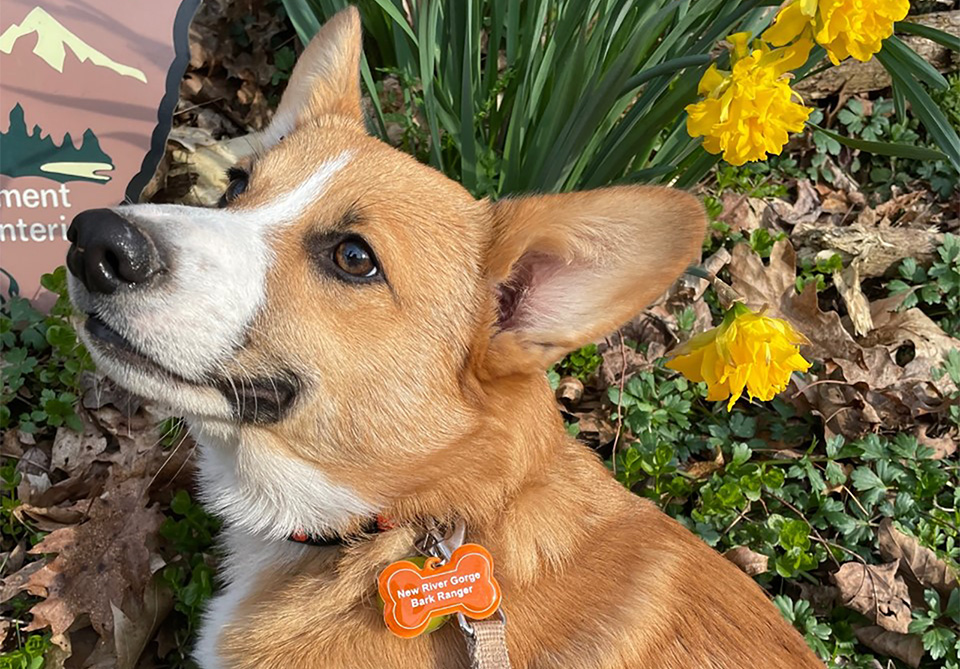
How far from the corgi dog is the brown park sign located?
1.83 m

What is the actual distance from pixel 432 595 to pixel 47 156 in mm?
2850

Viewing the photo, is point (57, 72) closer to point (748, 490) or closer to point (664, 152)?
point (664, 152)

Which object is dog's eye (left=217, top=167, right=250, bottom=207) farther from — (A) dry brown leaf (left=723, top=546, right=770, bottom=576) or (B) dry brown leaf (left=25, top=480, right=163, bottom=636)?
(A) dry brown leaf (left=723, top=546, right=770, bottom=576)

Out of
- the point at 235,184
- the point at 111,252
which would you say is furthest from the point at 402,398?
the point at 235,184

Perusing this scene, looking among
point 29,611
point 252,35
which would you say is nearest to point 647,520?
point 29,611

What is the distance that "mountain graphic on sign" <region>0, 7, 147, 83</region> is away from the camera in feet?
11.1

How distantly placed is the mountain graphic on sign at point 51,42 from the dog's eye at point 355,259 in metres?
2.27

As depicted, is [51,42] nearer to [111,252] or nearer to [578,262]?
[111,252]

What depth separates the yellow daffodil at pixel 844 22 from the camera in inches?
65.7

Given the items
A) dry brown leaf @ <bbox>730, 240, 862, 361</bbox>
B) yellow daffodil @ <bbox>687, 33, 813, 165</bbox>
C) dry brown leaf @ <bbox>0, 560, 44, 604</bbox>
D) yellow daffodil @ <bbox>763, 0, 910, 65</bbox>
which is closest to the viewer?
yellow daffodil @ <bbox>763, 0, 910, 65</bbox>

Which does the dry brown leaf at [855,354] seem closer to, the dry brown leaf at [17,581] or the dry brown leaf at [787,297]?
the dry brown leaf at [787,297]

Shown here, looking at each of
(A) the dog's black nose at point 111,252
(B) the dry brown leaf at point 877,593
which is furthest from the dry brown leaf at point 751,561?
(A) the dog's black nose at point 111,252

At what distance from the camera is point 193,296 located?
5.25 feet

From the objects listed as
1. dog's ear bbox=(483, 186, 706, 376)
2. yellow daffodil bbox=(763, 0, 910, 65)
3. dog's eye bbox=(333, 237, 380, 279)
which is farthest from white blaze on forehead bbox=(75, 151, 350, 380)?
yellow daffodil bbox=(763, 0, 910, 65)
